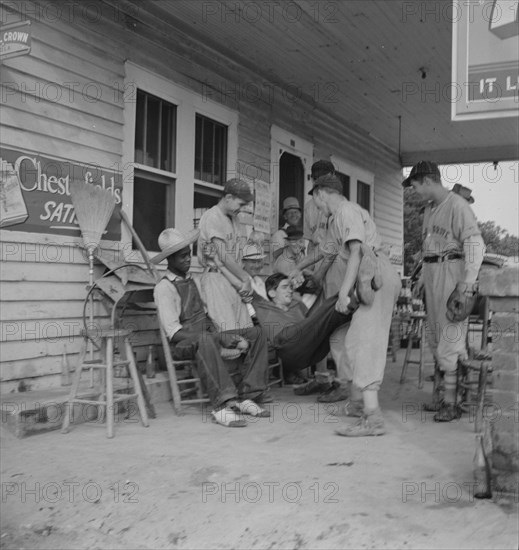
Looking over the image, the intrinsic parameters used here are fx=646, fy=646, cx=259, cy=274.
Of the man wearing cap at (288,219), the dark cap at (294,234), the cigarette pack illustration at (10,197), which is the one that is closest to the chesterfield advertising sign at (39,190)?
the cigarette pack illustration at (10,197)

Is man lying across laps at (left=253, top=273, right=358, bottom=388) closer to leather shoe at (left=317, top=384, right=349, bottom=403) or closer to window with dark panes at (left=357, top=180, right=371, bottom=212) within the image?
leather shoe at (left=317, top=384, right=349, bottom=403)

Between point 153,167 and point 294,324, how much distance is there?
2.08 meters

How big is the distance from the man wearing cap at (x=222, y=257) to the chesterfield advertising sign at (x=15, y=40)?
71.6 inches

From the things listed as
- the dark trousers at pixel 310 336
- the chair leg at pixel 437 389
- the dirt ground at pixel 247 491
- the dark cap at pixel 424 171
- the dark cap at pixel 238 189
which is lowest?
the dirt ground at pixel 247 491

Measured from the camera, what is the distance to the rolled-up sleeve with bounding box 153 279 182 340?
4.86 meters

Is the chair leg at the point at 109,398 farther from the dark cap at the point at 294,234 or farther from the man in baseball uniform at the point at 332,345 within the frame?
the dark cap at the point at 294,234

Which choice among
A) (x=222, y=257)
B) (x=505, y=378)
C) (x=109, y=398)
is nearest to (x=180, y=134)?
(x=222, y=257)

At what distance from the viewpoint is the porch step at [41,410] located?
13.7 feet

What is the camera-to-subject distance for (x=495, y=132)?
1088cm

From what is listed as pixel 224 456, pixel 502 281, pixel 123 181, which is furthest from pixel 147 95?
pixel 502 281

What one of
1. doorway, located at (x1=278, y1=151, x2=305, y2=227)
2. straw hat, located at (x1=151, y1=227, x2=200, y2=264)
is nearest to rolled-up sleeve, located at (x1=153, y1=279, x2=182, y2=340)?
straw hat, located at (x1=151, y1=227, x2=200, y2=264)

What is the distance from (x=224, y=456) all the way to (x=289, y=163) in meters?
6.13

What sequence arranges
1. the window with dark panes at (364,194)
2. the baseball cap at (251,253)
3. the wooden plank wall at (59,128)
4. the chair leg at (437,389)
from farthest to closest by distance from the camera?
1. the window with dark panes at (364,194)
2. the baseball cap at (251,253)
3. the chair leg at (437,389)
4. the wooden plank wall at (59,128)

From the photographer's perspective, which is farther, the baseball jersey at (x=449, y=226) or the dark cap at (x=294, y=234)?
the dark cap at (x=294, y=234)
